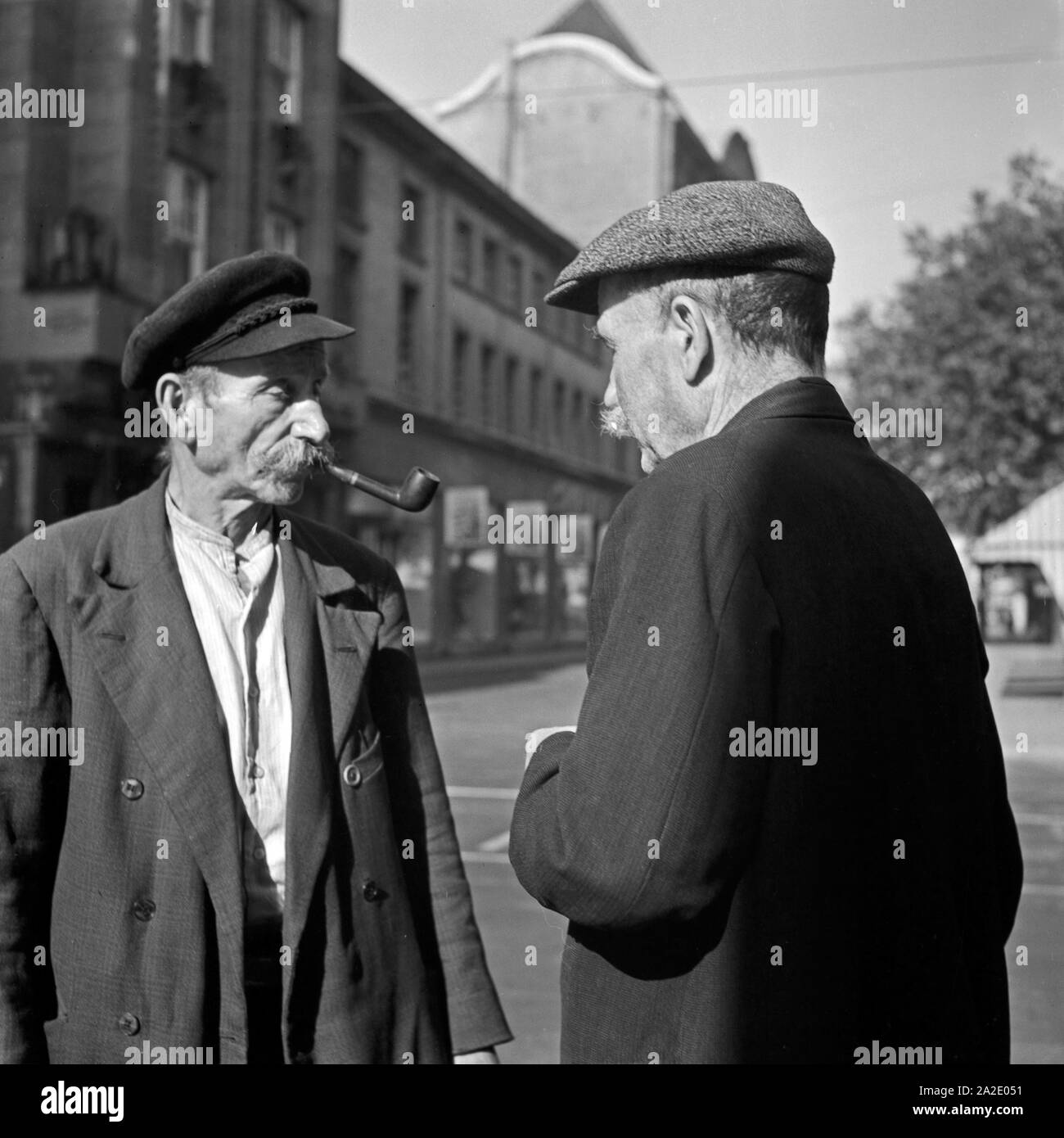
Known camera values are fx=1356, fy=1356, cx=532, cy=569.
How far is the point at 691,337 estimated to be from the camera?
1.55m

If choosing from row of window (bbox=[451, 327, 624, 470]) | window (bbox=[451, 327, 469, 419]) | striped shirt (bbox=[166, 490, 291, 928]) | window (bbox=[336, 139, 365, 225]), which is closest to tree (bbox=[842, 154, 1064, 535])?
row of window (bbox=[451, 327, 624, 470])

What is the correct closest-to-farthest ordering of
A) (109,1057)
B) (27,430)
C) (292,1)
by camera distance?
(109,1057) < (27,430) < (292,1)

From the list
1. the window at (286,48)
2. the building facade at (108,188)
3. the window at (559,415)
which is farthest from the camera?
the window at (559,415)

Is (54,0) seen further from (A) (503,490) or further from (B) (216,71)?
(A) (503,490)

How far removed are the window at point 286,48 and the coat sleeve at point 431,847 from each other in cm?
1617

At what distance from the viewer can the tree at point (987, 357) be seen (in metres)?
18.6

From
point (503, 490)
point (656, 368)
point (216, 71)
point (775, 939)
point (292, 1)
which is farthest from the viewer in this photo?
point (503, 490)

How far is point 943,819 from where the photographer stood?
151 cm

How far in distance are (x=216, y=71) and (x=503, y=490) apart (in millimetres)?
12528

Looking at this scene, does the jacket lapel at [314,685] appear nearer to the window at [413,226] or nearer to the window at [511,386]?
the window at [413,226]

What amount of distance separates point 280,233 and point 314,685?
16.9 metres

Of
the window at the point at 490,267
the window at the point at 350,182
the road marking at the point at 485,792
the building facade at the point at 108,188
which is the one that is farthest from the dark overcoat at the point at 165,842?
the window at the point at 490,267
